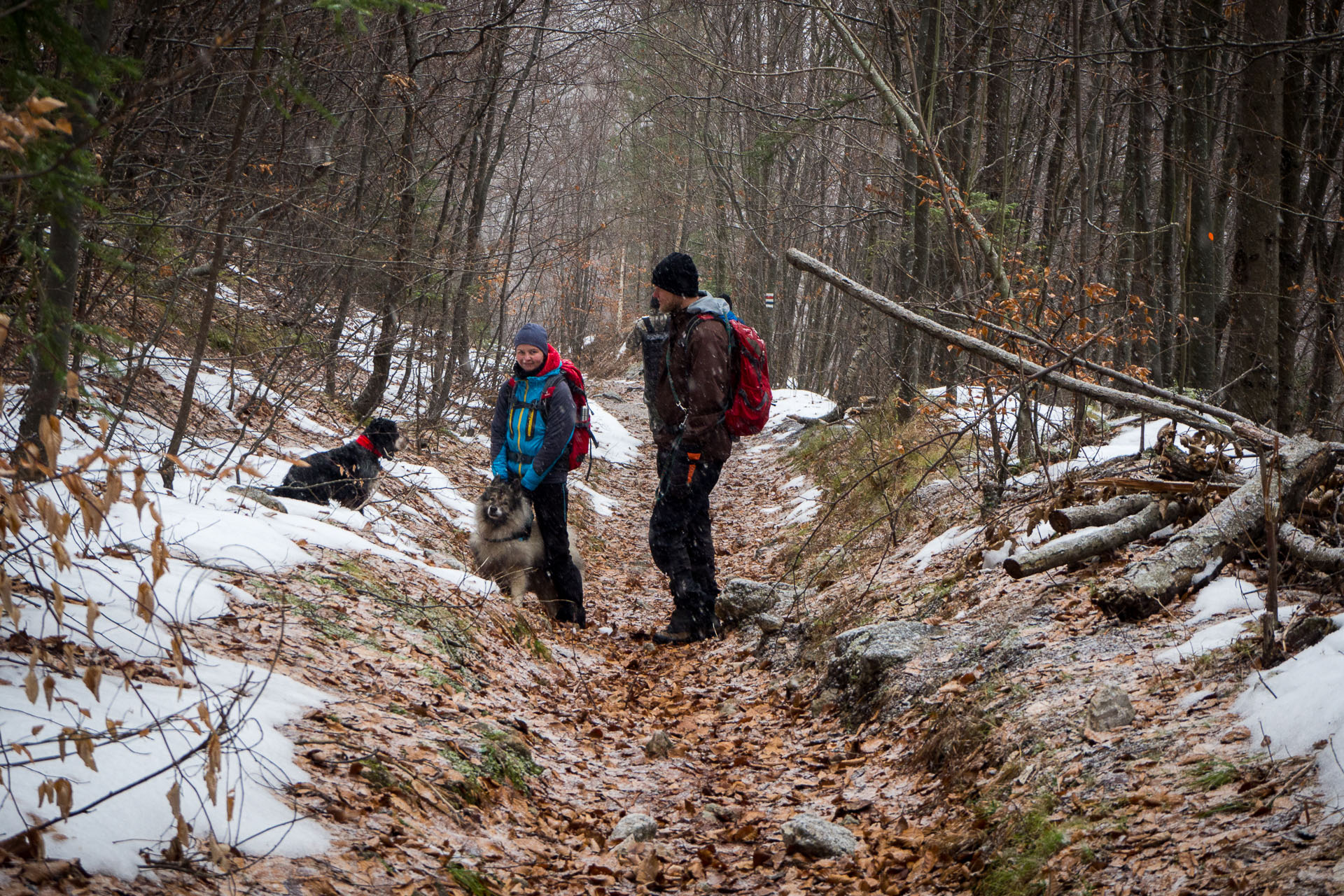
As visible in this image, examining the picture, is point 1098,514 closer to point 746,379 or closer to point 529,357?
point 746,379

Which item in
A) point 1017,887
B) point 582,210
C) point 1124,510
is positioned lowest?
point 1017,887

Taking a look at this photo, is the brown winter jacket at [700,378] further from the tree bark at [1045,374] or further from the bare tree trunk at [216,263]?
the bare tree trunk at [216,263]

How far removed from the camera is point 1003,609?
16.8ft

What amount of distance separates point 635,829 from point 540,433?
3447 millimetres

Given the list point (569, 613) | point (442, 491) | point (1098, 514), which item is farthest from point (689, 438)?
point (442, 491)

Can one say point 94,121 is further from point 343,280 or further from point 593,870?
point 343,280

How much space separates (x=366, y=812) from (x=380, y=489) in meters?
5.35

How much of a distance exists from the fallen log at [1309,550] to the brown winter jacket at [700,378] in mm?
3405

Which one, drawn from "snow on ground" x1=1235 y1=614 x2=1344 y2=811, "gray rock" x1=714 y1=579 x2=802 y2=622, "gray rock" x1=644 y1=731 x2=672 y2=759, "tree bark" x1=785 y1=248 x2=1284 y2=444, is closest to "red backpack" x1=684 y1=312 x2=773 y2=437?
"tree bark" x1=785 y1=248 x2=1284 y2=444

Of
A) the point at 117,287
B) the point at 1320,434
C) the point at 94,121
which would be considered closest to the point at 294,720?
the point at 94,121

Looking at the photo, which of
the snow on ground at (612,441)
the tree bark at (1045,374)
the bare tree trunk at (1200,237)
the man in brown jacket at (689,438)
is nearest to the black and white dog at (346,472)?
the man in brown jacket at (689,438)

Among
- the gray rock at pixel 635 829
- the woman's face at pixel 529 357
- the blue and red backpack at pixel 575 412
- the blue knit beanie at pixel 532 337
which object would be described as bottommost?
the gray rock at pixel 635 829

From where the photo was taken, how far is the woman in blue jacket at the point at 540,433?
6508 mm

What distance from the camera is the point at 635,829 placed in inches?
146
